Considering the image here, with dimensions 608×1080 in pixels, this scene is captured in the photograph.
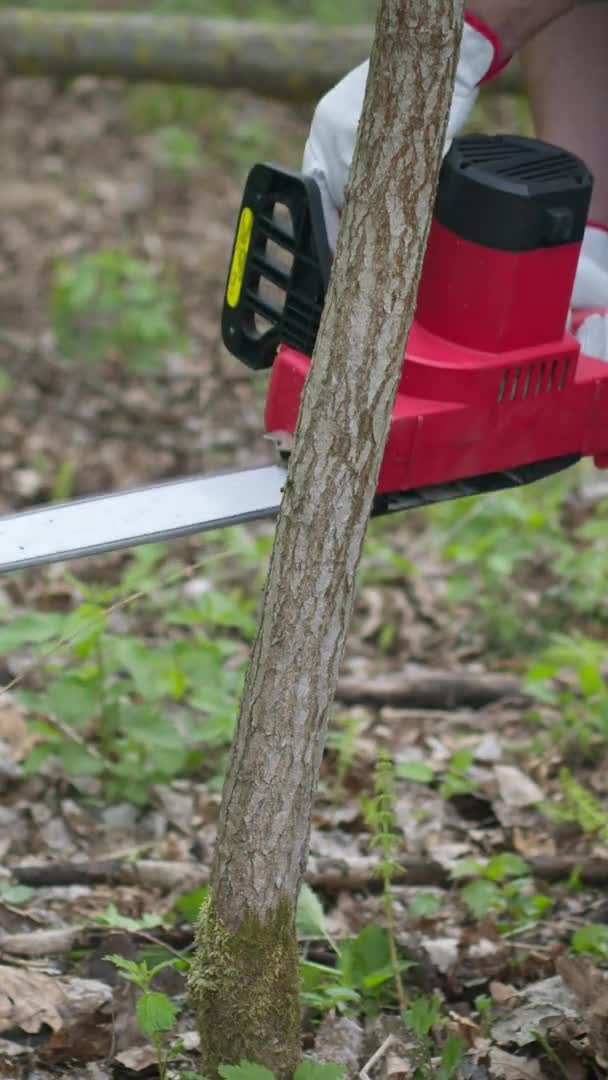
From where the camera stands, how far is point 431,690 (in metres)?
3.53

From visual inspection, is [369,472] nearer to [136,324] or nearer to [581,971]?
[581,971]

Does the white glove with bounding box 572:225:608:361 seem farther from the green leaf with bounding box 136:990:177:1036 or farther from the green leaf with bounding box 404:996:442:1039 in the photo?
the green leaf with bounding box 136:990:177:1036

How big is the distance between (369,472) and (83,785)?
1547 mm

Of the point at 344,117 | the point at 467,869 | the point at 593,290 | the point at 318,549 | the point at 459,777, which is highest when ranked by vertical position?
the point at 344,117

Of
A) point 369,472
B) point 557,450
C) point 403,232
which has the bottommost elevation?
point 557,450

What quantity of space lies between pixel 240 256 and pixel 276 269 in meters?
0.10

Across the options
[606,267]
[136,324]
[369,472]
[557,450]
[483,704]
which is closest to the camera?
[369,472]

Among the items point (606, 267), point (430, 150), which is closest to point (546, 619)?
point (606, 267)

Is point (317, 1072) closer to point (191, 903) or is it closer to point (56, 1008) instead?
point (56, 1008)

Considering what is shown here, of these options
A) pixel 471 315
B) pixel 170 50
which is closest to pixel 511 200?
pixel 471 315

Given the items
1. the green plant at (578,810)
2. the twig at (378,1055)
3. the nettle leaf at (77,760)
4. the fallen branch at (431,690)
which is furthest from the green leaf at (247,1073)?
the fallen branch at (431,690)

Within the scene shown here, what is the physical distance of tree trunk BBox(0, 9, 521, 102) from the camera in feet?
18.1

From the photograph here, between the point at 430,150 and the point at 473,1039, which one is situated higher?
the point at 430,150

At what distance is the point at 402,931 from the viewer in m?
2.54
